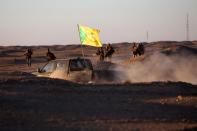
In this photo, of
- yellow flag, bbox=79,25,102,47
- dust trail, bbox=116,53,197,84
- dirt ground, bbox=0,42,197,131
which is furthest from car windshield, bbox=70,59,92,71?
dust trail, bbox=116,53,197,84

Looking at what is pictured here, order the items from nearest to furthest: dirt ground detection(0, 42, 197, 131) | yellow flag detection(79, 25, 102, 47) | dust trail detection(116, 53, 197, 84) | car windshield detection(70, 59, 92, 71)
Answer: dirt ground detection(0, 42, 197, 131) < car windshield detection(70, 59, 92, 71) < yellow flag detection(79, 25, 102, 47) < dust trail detection(116, 53, 197, 84)

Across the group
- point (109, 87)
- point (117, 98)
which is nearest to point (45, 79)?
point (109, 87)

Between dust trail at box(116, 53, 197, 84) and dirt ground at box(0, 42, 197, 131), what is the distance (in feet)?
24.5

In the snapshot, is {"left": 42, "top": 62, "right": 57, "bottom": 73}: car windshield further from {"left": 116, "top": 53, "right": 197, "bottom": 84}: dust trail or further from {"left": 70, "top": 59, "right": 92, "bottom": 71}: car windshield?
{"left": 116, "top": 53, "right": 197, "bottom": 84}: dust trail

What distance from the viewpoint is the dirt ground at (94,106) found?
40.3ft

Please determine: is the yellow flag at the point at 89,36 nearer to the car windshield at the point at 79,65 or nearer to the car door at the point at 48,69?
the car door at the point at 48,69

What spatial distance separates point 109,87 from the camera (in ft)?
61.0

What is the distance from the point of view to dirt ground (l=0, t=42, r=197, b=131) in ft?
A: 40.3

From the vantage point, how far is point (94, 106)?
48.2ft

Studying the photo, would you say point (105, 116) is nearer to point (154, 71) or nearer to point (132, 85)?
point (132, 85)

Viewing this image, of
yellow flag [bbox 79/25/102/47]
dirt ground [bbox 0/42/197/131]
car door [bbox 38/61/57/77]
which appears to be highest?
yellow flag [bbox 79/25/102/47]

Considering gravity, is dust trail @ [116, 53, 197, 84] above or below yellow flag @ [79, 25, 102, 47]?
below

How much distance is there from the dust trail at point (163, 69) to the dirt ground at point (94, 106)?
24.5 ft

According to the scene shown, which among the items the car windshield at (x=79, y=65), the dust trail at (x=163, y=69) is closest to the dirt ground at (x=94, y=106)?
the car windshield at (x=79, y=65)
